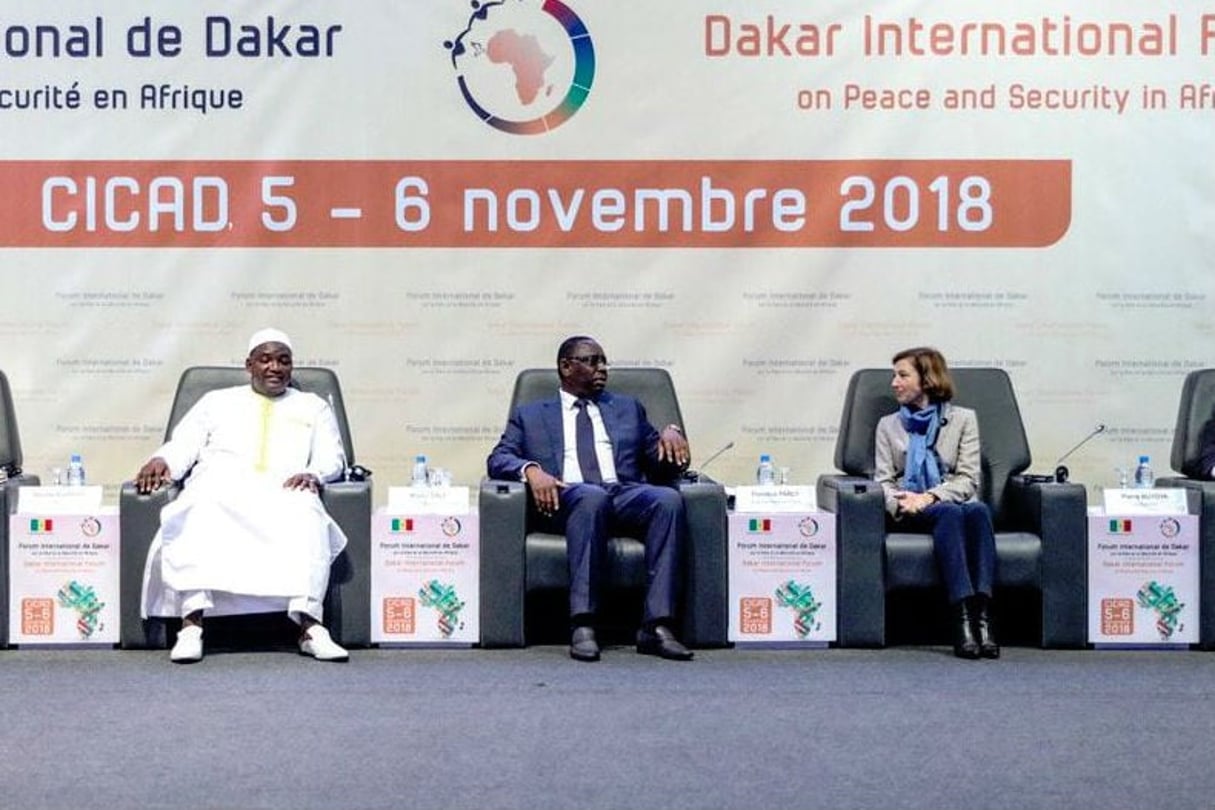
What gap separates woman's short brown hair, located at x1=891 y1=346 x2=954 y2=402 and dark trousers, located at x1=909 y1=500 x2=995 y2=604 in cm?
47

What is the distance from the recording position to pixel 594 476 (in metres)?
6.00

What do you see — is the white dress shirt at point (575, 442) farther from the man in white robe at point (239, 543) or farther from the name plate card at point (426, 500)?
the man in white robe at point (239, 543)

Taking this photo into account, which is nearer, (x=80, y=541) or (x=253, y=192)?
(x=80, y=541)

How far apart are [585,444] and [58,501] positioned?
1.66 meters

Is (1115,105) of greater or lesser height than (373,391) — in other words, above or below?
above

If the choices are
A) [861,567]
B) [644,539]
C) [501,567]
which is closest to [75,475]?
[501,567]

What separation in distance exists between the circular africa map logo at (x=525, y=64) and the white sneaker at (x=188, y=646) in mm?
2152

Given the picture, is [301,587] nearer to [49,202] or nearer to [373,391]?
[373,391]

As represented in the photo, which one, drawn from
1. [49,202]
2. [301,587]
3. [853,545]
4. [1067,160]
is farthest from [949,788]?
[49,202]

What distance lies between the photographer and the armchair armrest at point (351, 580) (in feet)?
18.7

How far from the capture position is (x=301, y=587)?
5.57 meters

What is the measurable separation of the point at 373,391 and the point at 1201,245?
299 cm

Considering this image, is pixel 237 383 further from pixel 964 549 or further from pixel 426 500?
pixel 964 549

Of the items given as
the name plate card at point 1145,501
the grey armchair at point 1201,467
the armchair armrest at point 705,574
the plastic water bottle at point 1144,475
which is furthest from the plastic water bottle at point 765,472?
the grey armchair at point 1201,467
